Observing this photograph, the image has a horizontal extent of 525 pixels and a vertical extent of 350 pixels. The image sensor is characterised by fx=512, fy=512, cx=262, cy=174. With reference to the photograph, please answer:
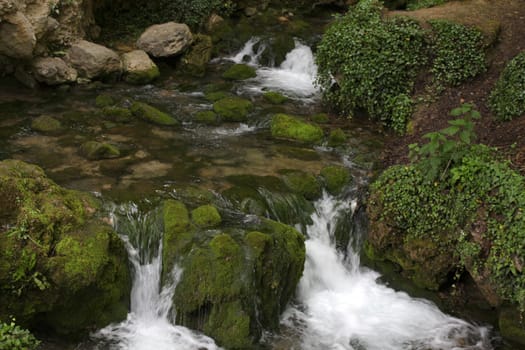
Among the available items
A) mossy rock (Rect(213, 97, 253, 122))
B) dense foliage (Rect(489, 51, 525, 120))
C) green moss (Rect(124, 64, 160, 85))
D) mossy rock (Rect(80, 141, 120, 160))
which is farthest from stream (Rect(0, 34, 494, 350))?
dense foliage (Rect(489, 51, 525, 120))

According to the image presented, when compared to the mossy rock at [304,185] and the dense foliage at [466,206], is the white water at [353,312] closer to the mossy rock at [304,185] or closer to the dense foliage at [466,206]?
the mossy rock at [304,185]

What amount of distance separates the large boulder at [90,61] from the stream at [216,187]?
48 cm

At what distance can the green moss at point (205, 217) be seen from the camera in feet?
24.9

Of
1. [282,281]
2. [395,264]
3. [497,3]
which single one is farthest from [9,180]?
[497,3]

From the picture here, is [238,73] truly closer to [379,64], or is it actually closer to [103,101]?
[103,101]

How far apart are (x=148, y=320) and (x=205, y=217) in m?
1.66

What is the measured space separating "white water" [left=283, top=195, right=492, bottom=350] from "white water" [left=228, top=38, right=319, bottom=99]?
17.8ft

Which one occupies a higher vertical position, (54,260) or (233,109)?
(233,109)

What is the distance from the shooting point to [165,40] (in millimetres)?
14414

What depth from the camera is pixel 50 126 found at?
411 inches

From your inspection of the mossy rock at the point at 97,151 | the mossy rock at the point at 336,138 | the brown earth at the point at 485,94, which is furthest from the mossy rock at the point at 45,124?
the brown earth at the point at 485,94

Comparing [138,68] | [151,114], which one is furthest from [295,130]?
[138,68]

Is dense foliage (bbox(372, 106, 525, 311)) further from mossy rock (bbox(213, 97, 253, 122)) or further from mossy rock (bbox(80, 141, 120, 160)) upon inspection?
mossy rock (bbox(80, 141, 120, 160))

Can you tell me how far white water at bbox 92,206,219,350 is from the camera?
22.3 ft
